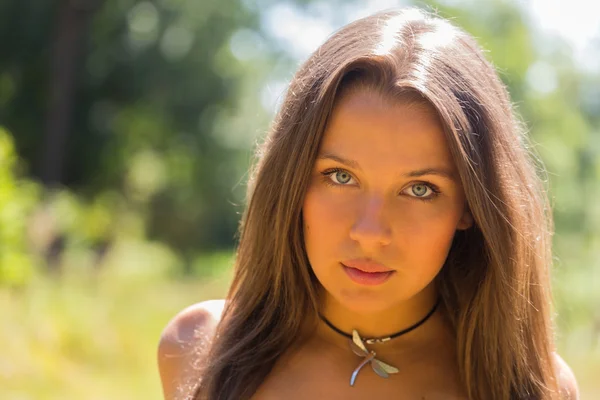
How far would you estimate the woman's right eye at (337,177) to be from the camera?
1.70 meters

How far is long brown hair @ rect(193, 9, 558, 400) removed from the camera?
1735 millimetres

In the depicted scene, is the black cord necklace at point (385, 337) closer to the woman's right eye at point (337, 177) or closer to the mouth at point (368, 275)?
the mouth at point (368, 275)

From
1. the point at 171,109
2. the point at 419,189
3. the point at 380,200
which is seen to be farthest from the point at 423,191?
the point at 171,109

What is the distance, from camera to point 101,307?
657 centimetres

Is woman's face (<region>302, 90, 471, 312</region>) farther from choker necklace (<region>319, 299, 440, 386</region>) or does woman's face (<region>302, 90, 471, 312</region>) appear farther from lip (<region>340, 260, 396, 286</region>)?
choker necklace (<region>319, 299, 440, 386</region>)

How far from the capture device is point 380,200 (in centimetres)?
165

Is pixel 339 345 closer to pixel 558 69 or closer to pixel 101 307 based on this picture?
pixel 101 307

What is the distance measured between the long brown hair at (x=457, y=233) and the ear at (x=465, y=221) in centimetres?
5

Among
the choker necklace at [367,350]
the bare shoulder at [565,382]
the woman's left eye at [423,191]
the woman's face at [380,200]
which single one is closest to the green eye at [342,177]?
the woman's face at [380,200]

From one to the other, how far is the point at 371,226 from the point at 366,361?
1.35 ft

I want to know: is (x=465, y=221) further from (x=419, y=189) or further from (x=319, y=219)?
(x=319, y=219)

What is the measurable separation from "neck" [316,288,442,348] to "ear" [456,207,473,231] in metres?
0.22

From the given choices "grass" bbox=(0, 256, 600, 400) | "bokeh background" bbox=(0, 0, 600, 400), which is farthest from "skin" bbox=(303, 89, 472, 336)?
"bokeh background" bbox=(0, 0, 600, 400)

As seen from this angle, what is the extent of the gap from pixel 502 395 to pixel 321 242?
57 cm
